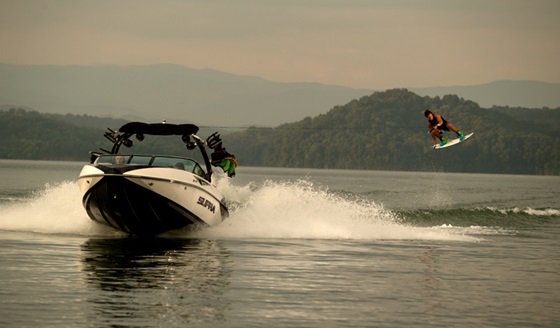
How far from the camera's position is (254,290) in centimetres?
2080

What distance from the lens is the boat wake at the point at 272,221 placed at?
3441 cm

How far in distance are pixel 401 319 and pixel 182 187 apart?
45.0ft

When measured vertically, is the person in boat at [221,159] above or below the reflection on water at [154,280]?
above

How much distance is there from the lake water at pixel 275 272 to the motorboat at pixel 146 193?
653 millimetres

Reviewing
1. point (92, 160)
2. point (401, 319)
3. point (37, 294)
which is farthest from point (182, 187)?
point (401, 319)

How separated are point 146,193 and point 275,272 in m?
7.19

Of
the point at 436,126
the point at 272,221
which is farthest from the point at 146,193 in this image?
the point at 436,126

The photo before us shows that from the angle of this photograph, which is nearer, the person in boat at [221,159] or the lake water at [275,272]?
the lake water at [275,272]

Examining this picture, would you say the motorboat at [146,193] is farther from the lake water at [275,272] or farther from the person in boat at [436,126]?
the person in boat at [436,126]

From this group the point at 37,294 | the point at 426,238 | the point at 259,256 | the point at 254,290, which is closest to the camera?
the point at 37,294

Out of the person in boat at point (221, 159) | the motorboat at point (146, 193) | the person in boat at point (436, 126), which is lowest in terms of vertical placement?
the motorboat at point (146, 193)

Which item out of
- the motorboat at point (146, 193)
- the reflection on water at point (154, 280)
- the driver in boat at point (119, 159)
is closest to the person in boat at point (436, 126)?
the motorboat at point (146, 193)

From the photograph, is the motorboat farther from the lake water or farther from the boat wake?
the boat wake

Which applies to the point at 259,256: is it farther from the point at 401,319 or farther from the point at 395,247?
the point at 401,319
